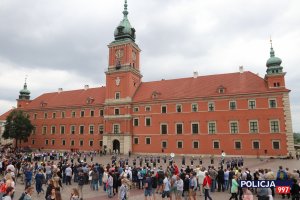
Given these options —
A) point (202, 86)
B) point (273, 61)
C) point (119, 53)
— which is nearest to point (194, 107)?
point (202, 86)

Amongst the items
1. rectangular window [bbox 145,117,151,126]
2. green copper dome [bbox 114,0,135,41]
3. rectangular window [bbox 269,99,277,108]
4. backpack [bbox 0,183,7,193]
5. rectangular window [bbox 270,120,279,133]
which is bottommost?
backpack [bbox 0,183,7,193]

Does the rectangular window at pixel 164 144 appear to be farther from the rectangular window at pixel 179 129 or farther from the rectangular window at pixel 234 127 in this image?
the rectangular window at pixel 234 127

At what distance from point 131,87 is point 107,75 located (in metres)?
5.88

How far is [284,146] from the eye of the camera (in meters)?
32.7

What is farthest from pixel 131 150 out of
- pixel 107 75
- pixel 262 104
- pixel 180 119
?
pixel 262 104

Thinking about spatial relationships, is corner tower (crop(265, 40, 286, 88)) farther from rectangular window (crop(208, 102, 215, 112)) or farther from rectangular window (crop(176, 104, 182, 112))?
rectangular window (crop(176, 104, 182, 112))

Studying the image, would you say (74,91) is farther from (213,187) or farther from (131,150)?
(213,187)

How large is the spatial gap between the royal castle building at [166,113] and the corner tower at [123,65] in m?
0.19

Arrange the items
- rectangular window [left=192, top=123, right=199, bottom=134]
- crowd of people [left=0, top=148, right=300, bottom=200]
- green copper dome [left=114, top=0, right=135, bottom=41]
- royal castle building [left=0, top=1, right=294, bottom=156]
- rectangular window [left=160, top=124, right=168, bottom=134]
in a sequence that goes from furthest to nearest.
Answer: green copper dome [left=114, top=0, right=135, bottom=41]
rectangular window [left=160, top=124, right=168, bottom=134]
rectangular window [left=192, top=123, right=199, bottom=134]
royal castle building [left=0, top=1, right=294, bottom=156]
crowd of people [left=0, top=148, right=300, bottom=200]

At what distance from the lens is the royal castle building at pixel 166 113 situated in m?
34.5

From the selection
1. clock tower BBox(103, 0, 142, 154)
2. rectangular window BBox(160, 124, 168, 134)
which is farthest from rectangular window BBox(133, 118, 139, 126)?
rectangular window BBox(160, 124, 168, 134)

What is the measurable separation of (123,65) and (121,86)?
4.25 metres

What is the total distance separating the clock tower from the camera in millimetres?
43812

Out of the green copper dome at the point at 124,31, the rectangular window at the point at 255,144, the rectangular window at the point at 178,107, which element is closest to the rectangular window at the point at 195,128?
the rectangular window at the point at 178,107
